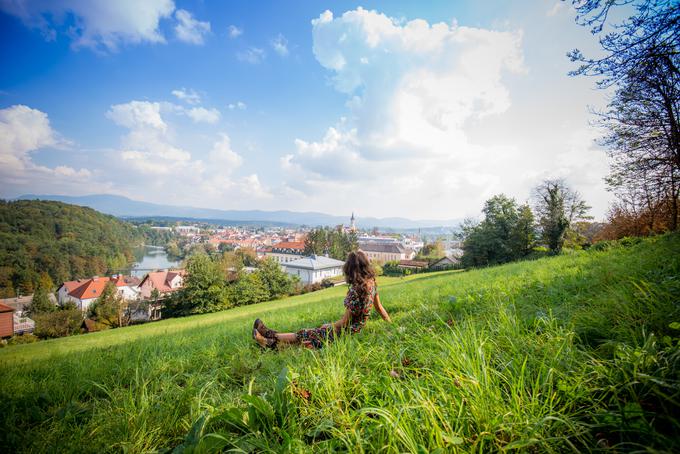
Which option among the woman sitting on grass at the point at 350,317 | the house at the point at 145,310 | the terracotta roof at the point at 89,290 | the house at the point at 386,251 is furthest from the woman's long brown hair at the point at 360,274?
the house at the point at 386,251

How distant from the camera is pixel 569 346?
1535mm

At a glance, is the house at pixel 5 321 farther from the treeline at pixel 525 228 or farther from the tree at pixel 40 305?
the treeline at pixel 525 228

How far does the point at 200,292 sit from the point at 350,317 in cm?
3132

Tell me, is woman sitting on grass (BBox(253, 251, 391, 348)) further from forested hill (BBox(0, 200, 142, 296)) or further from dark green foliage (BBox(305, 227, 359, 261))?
dark green foliage (BBox(305, 227, 359, 261))

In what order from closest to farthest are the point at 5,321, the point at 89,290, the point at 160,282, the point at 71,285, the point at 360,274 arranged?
1. the point at 360,274
2. the point at 5,321
3. the point at 89,290
4. the point at 71,285
5. the point at 160,282

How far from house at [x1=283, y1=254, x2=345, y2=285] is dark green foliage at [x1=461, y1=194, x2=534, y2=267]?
30.3 metres

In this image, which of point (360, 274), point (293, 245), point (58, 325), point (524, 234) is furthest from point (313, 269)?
point (360, 274)

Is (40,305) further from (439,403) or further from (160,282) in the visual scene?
(439,403)

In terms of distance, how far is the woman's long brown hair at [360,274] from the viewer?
4004 mm

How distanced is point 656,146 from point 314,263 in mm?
48664

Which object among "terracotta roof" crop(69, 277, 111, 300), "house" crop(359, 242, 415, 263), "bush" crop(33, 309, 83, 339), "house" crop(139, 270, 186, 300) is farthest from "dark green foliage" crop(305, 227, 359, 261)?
"bush" crop(33, 309, 83, 339)

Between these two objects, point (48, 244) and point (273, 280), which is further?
point (48, 244)

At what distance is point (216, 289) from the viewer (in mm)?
30047

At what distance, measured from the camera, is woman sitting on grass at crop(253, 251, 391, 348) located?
365cm
